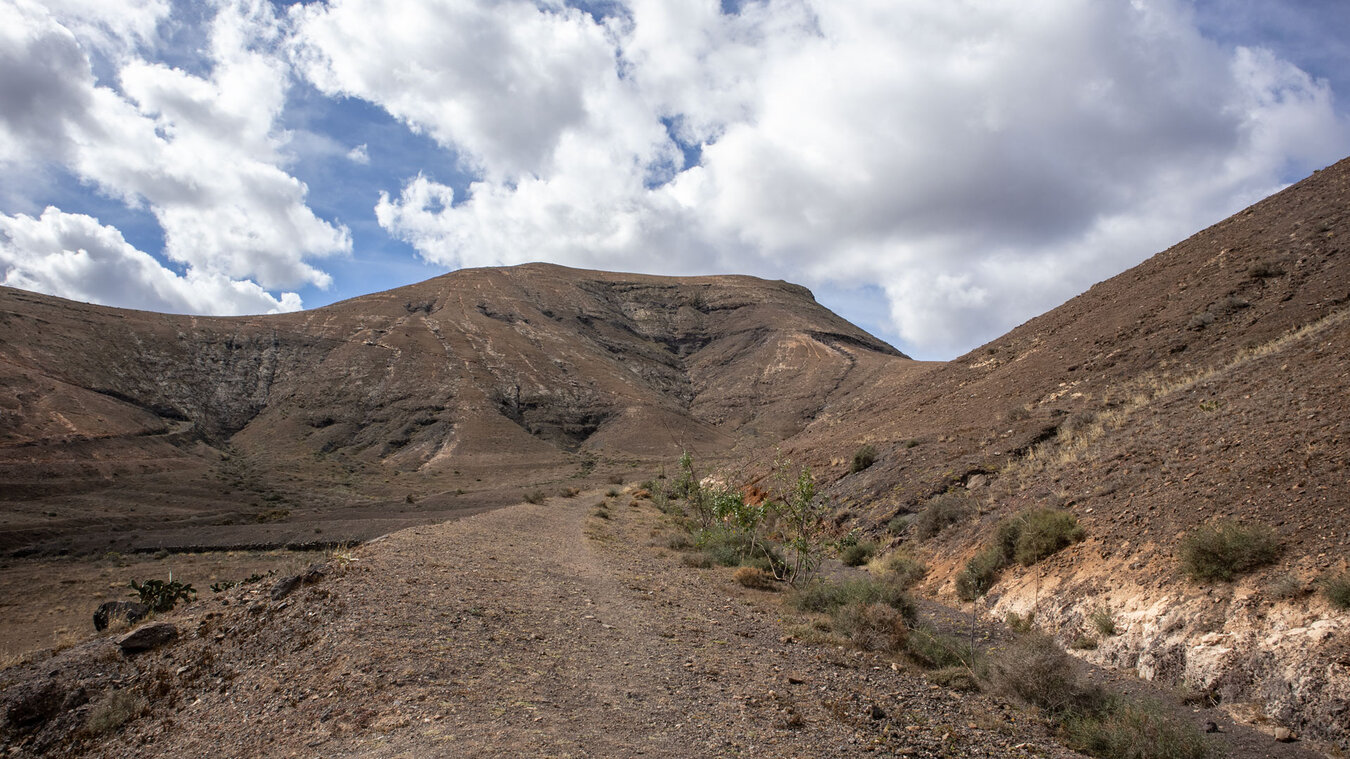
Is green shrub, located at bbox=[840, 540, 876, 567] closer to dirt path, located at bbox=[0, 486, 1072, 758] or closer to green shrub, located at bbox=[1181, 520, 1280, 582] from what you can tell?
dirt path, located at bbox=[0, 486, 1072, 758]

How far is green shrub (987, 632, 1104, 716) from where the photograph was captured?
24.2 ft

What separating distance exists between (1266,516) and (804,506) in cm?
779

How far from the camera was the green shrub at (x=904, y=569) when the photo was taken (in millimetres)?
14945

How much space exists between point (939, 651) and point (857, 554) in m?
8.74

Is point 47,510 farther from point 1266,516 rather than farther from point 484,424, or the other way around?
point 1266,516

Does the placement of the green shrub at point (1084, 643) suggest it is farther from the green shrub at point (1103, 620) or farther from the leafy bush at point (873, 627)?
the leafy bush at point (873, 627)

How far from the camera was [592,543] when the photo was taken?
2031 centimetres

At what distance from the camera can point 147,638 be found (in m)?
8.57

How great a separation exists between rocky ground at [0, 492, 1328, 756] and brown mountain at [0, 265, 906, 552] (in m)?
23.2

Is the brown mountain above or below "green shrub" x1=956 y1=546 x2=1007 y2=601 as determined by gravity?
above

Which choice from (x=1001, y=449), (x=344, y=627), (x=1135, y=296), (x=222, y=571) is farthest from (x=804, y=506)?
(x=222, y=571)

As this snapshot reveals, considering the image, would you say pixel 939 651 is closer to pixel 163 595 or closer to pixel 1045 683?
pixel 1045 683

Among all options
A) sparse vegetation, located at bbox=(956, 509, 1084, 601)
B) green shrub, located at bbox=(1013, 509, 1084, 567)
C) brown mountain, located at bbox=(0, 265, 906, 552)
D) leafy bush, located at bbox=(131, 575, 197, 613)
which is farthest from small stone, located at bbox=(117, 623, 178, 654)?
brown mountain, located at bbox=(0, 265, 906, 552)

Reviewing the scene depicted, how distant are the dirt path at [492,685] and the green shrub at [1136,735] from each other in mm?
361
